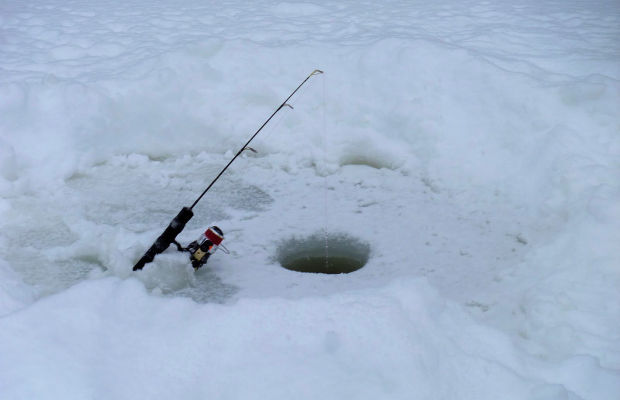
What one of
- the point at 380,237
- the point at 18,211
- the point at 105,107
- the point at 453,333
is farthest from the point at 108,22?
the point at 453,333

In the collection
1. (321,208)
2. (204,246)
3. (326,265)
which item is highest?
(204,246)

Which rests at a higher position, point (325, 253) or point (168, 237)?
point (168, 237)

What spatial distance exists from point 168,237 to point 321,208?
1.18m

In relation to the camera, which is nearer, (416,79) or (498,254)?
(498,254)

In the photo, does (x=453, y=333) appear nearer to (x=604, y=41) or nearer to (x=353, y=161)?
(x=353, y=161)

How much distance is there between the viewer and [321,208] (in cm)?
402

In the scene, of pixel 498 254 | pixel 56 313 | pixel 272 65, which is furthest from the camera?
pixel 272 65

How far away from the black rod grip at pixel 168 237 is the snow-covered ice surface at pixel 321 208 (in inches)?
2.7

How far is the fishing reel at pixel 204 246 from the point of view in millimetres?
3193

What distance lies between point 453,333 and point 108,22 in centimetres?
632

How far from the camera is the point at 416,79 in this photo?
4887 mm

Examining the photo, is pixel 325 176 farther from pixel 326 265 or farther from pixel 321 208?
pixel 326 265

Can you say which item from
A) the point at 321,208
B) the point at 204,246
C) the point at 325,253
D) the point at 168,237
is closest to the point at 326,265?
the point at 325,253

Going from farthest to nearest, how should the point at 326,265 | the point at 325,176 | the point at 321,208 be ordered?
the point at 325,176 < the point at 321,208 < the point at 326,265
